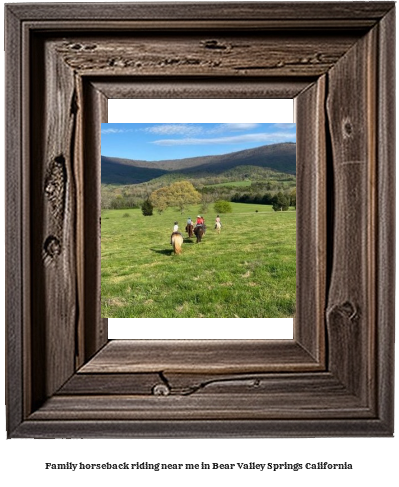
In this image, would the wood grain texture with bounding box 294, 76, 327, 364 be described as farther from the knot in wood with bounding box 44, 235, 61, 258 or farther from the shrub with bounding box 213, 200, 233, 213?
the knot in wood with bounding box 44, 235, 61, 258

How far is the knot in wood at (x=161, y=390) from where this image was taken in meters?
1.45

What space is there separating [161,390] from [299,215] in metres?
0.75

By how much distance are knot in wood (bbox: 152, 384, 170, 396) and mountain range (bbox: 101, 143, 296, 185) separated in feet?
2.29

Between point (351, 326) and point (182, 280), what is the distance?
59 cm

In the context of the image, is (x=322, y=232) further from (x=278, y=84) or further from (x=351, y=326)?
(x=278, y=84)

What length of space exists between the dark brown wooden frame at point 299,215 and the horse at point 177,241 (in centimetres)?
27

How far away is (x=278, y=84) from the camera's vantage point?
146cm

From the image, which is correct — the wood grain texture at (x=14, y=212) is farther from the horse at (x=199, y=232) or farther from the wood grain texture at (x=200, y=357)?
the horse at (x=199, y=232)

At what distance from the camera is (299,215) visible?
4.85 feet

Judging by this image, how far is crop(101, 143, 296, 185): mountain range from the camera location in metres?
1.48

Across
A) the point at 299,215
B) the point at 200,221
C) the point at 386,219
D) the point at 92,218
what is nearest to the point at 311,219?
the point at 299,215

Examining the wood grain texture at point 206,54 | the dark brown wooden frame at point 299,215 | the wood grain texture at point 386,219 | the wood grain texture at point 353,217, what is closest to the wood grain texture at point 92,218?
the dark brown wooden frame at point 299,215

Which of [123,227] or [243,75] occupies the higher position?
[243,75]

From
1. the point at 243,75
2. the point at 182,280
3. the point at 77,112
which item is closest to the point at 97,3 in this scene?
the point at 77,112
